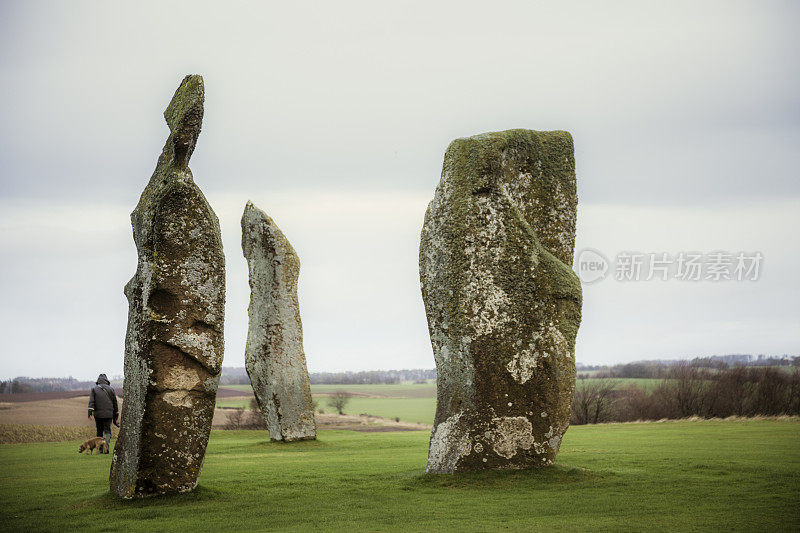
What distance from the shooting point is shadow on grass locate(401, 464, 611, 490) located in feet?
39.9

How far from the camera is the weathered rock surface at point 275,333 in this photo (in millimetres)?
22766

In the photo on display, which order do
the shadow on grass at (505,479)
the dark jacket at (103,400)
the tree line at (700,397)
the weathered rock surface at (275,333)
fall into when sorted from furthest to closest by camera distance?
the tree line at (700,397), the weathered rock surface at (275,333), the dark jacket at (103,400), the shadow on grass at (505,479)

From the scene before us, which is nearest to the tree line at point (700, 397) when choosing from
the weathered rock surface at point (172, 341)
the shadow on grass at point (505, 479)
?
the shadow on grass at point (505, 479)

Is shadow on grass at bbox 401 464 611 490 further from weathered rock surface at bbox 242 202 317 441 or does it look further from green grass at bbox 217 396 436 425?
green grass at bbox 217 396 436 425

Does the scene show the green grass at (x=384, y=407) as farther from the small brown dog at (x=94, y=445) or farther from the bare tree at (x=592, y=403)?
the small brown dog at (x=94, y=445)

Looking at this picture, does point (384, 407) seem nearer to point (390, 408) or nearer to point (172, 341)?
point (390, 408)

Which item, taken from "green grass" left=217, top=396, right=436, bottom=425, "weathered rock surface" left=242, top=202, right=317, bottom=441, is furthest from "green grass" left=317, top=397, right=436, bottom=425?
"weathered rock surface" left=242, top=202, right=317, bottom=441

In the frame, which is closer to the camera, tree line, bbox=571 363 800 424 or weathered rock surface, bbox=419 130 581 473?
weathered rock surface, bbox=419 130 581 473

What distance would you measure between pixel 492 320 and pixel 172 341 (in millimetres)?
4673

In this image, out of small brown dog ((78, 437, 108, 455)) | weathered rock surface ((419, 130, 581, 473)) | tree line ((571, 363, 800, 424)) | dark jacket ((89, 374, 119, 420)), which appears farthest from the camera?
tree line ((571, 363, 800, 424))

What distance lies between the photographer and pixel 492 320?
12750 millimetres

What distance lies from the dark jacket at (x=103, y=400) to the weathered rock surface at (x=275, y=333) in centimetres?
460

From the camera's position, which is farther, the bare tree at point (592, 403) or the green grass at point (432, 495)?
the bare tree at point (592, 403)

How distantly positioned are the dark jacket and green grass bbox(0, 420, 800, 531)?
4.81ft
